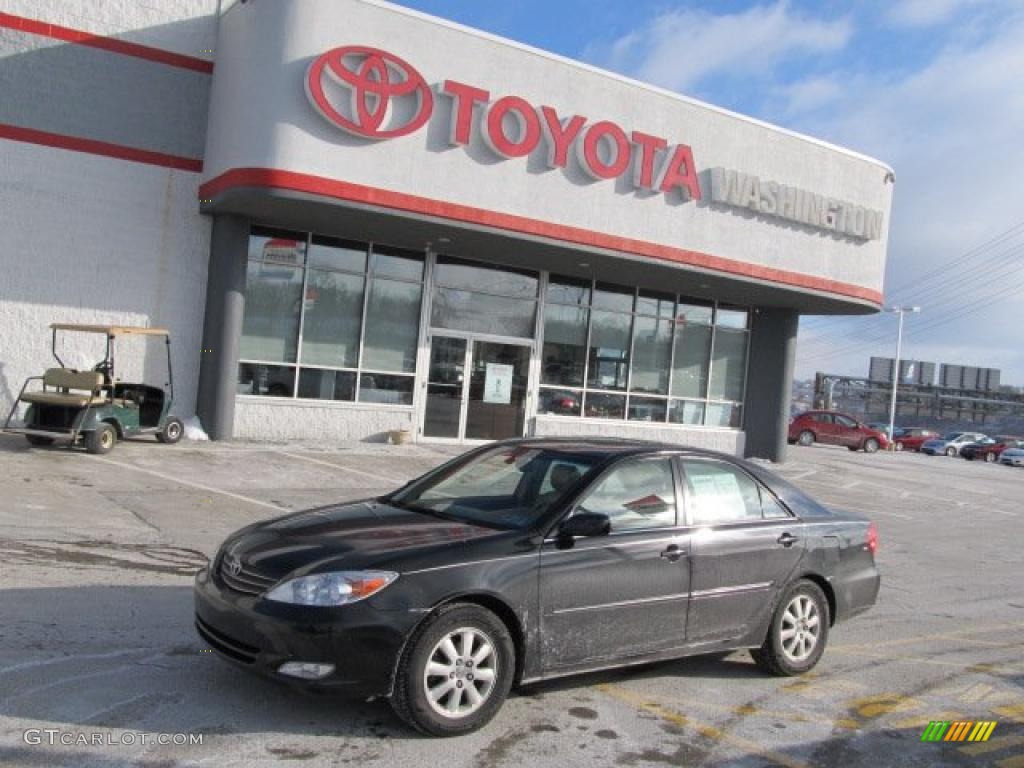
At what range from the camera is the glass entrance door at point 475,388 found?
744 inches

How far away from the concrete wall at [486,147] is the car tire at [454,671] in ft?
36.4

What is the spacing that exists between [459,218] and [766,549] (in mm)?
10857

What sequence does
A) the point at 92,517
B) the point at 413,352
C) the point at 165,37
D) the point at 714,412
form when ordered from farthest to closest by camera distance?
the point at 714,412
the point at 413,352
the point at 165,37
the point at 92,517

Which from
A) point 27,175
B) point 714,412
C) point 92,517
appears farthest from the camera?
point 714,412

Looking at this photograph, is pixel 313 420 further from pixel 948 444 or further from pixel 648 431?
pixel 948 444

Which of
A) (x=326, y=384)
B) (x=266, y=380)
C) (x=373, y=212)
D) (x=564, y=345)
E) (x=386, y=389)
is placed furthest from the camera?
(x=564, y=345)

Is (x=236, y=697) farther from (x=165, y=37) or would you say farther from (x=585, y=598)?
(x=165, y=37)

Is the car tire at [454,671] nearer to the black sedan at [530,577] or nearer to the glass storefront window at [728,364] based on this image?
the black sedan at [530,577]

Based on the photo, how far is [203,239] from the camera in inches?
647

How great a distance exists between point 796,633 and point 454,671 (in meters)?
2.62

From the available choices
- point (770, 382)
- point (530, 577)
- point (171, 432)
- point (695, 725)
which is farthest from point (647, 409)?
point (530, 577)

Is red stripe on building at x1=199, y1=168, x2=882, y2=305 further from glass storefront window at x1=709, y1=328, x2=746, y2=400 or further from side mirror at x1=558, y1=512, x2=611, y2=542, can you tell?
side mirror at x1=558, y1=512, x2=611, y2=542

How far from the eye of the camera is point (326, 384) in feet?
57.8

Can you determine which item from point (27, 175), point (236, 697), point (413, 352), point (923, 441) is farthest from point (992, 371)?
point (236, 697)
